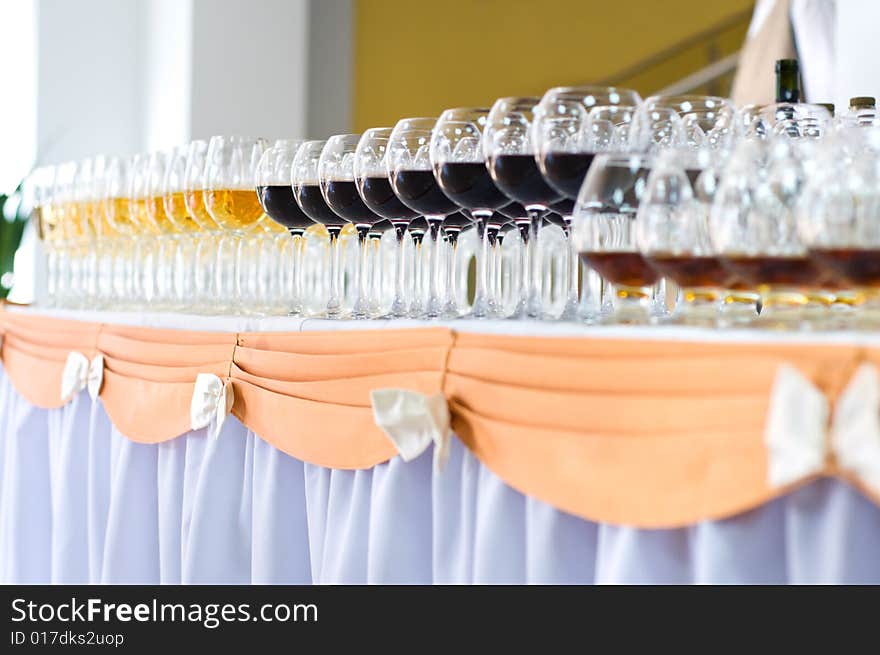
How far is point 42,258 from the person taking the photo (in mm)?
5352

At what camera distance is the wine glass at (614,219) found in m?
1.25

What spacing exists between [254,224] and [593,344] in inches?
45.0

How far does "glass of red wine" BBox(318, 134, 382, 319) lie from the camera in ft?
5.77

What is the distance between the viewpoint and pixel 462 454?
1396mm

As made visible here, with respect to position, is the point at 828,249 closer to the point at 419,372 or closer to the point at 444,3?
the point at 419,372

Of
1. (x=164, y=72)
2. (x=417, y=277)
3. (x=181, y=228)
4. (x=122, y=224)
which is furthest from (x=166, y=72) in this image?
(x=417, y=277)

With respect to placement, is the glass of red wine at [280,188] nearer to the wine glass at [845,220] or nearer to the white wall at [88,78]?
the wine glass at [845,220]

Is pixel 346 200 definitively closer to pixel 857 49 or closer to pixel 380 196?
pixel 380 196

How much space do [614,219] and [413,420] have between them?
33 centimetres

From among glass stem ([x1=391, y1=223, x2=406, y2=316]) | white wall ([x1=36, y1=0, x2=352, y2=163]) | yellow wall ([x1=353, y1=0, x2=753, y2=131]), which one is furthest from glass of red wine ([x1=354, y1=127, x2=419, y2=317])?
yellow wall ([x1=353, y1=0, x2=753, y2=131])

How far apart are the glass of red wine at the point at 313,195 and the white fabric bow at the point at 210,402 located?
20 centimetres

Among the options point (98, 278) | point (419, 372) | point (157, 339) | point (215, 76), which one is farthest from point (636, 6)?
point (419, 372)

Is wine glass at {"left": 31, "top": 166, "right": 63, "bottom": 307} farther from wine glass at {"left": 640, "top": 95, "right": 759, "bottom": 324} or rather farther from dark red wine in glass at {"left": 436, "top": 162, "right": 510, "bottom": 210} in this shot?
wine glass at {"left": 640, "top": 95, "right": 759, "bottom": 324}

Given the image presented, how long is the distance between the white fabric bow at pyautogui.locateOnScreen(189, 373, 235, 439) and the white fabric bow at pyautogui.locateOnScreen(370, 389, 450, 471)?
1.54ft
